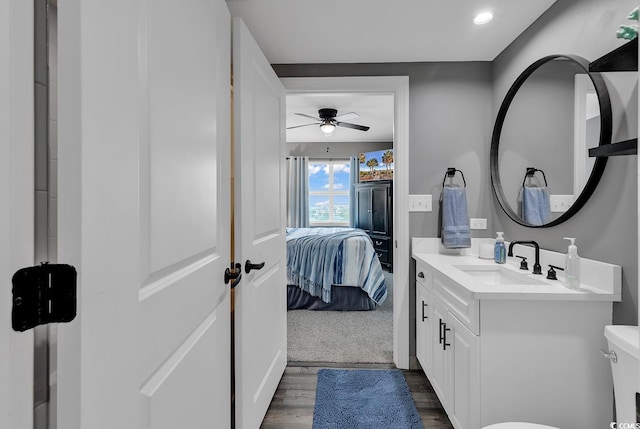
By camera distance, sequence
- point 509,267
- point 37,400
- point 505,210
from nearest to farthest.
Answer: point 37,400 → point 509,267 → point 505,210

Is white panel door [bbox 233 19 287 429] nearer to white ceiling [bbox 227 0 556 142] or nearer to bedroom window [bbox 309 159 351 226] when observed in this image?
white ceiling [bbox 227 0 556 142]

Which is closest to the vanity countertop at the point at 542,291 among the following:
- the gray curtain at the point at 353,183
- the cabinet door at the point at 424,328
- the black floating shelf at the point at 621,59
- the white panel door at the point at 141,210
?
the cabinet door at the point at 424,328

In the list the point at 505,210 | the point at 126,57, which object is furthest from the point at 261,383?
the point at 505,210

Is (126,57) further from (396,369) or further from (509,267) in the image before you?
(396,369)

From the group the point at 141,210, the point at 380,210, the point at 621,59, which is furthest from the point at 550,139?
the point at 380,210

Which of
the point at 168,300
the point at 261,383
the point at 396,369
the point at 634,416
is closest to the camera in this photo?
the point at 168,300

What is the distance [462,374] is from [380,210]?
14.1 ft

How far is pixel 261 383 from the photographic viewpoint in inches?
65.5

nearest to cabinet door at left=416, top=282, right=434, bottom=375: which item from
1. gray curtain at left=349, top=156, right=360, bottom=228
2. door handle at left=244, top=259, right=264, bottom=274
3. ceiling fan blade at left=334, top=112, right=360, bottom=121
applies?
door handle at left=244, top=259, right=264, bottom=274

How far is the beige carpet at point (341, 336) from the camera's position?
2449 mm

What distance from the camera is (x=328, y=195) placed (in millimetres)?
6535

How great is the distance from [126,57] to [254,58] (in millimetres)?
951

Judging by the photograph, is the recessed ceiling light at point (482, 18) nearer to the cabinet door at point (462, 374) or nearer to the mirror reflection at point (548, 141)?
the mirror reflection at point (548, 141)

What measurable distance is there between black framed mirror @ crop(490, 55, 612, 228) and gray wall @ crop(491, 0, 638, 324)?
41 mm
